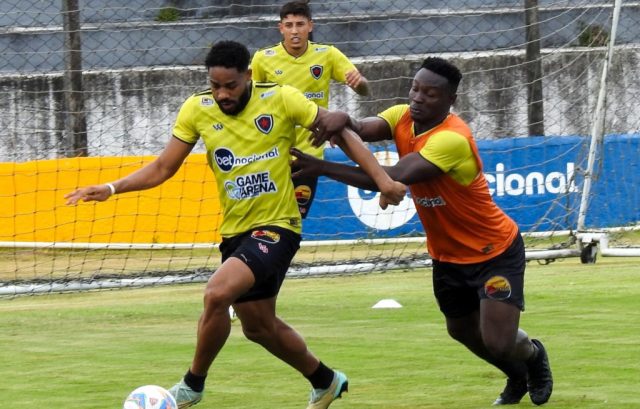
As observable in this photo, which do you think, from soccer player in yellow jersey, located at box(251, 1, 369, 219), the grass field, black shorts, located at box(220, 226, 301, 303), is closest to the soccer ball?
black shorts, located at box(220, 226, 301, 303)

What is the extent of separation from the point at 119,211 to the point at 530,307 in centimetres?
832

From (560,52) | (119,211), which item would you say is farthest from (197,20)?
(560,52)

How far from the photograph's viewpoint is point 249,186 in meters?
7.59

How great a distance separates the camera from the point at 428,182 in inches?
297

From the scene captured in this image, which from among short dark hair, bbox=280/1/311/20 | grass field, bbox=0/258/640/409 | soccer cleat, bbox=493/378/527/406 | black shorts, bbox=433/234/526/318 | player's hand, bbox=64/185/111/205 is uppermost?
short dark hair, bbox=280/1/311/20

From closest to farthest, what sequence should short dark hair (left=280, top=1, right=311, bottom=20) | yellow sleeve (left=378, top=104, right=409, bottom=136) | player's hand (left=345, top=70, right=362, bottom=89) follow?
1. yellow sleeve (left=378, top=104, right=409, bottom=136)
2. player's hand (left=345, top=70, right=362, bottom=89)
3. short dark hair (left=280, top=1, right=311, bottom=20)

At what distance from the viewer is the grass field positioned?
8.26 metres

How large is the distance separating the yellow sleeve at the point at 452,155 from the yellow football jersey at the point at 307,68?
4.16 metres

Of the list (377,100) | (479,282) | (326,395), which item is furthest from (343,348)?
(377,100)

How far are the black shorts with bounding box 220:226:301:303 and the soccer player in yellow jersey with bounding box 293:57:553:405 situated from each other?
18.1 inches

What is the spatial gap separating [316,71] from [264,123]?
13.3 ft

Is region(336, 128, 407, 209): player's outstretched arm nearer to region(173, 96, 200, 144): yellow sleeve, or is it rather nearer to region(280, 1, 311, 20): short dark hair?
region(173, 96, 200, 144): yellow sleeve

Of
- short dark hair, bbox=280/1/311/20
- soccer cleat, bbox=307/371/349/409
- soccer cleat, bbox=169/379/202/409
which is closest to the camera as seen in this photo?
soccer cleat, bbox=169/379/202/409

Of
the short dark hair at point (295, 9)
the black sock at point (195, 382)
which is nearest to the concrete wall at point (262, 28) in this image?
the short dark hair at point (295, 9)
